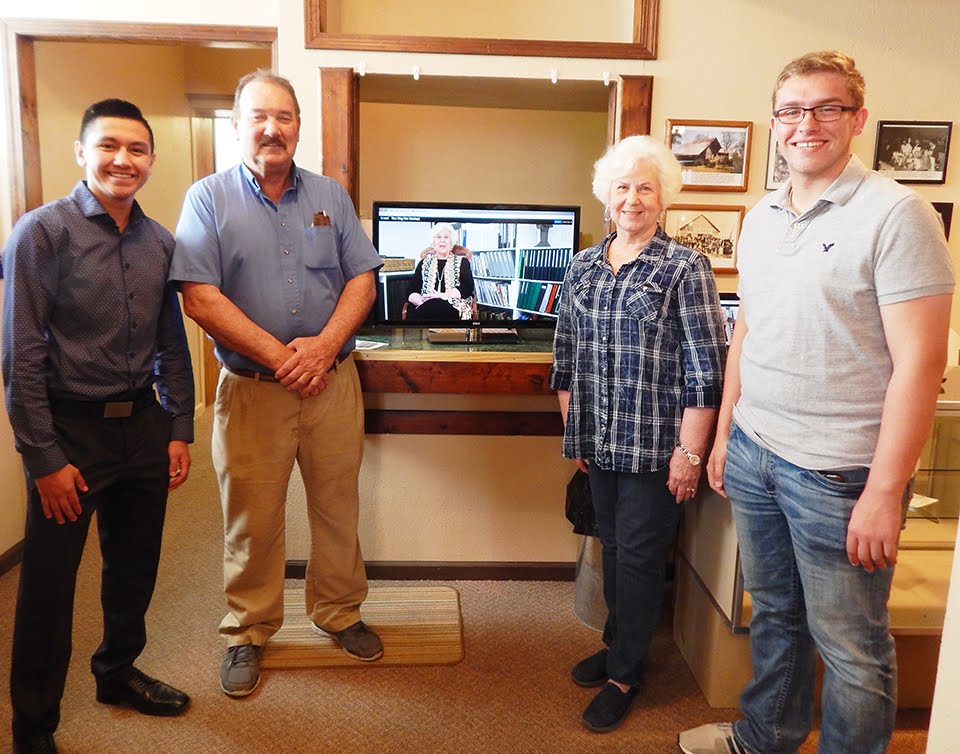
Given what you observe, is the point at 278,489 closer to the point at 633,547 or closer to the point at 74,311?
the point at 74,311

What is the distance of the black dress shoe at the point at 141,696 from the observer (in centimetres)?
203

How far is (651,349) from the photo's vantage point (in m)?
1.84

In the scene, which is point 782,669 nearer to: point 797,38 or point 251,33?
point 797,38

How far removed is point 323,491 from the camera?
2.26 metres

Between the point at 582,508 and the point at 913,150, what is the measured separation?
1.63 m

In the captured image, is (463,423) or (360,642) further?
(463,423)

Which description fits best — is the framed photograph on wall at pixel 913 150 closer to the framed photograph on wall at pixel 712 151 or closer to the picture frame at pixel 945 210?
the picture frame at pixel 945 210

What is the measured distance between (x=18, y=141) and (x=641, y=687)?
Answer: 275 centimetres

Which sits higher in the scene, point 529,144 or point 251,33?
point 251,33

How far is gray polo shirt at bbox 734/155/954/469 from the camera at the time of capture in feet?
4.10

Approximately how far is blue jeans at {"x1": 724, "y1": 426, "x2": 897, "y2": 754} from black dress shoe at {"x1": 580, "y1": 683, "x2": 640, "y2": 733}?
1.44 feet

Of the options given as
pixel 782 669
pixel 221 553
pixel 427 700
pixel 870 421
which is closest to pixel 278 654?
pixel 427 700

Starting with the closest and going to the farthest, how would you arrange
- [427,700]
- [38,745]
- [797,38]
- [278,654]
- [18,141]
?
[38,745], [427,700], [278,654], [797,38], [18,141]

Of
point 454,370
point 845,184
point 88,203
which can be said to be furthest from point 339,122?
point 845,184
